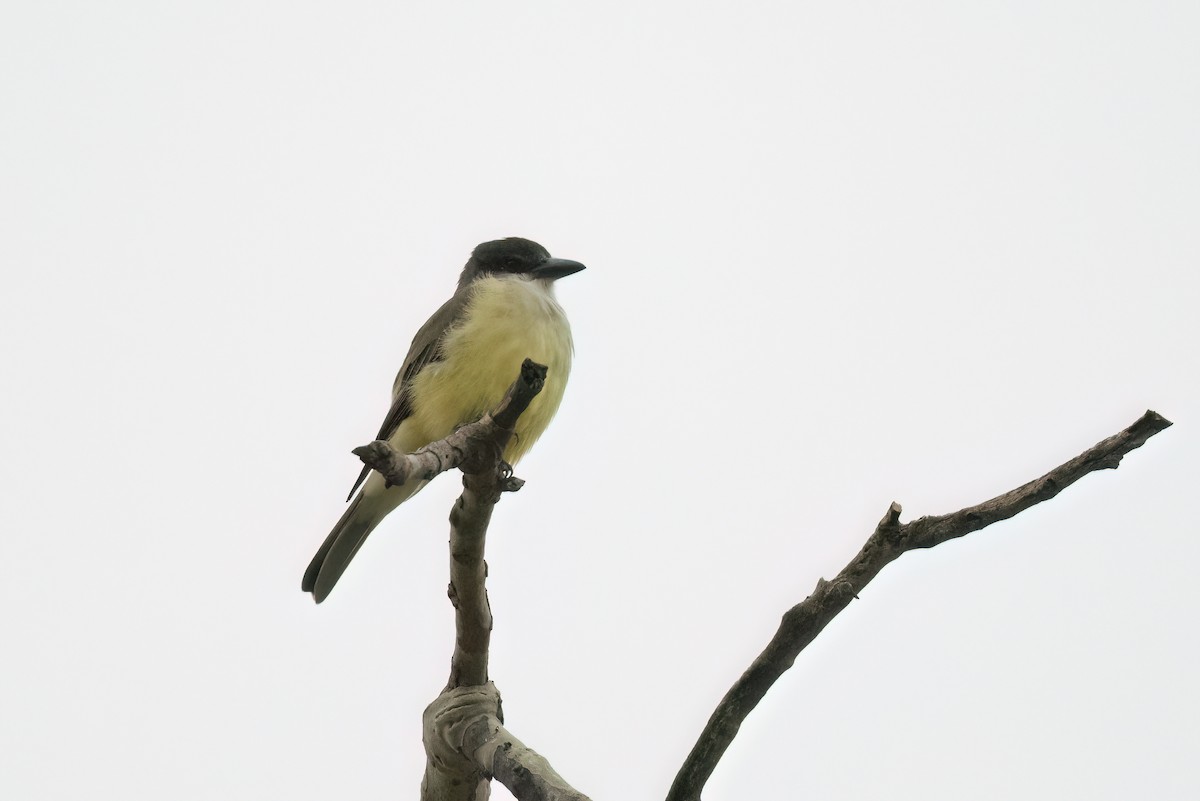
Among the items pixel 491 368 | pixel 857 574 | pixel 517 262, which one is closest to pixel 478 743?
pixel 857 574

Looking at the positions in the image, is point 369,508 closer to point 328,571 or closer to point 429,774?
point 328,571

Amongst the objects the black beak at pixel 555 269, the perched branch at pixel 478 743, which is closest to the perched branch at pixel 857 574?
the perched branch at pixel 478 743

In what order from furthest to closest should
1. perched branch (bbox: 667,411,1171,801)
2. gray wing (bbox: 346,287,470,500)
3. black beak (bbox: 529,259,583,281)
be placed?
black beak (bbox: 529,259,583,281), gray wing (bbox: 346,287,470,500), perched branch (bbox: 667,411,1171,801)

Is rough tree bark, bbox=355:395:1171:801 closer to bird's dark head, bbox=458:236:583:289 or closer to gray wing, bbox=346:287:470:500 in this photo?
gray wing, bbox=346:287:470:500

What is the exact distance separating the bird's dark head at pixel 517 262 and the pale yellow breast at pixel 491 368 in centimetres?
52

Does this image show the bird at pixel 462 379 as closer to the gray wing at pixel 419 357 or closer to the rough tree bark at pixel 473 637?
the gray wing at pixel 419 357

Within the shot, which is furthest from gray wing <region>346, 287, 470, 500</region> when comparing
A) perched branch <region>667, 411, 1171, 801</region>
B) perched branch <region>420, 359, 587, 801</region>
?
perched branch <region>667, 411, 1171, 801</region>

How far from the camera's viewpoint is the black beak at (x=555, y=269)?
668cm

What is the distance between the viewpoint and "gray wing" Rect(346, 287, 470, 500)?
6191 mm

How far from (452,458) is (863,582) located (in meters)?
1.41

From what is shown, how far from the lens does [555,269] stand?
671cm

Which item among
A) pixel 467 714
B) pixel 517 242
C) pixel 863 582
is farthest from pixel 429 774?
pixel 517 242

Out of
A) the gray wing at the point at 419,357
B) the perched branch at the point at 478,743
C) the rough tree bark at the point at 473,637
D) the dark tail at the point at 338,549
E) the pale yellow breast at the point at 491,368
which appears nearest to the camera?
the rough tree bark at the point at 473,637

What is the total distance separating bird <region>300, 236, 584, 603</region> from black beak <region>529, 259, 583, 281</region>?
0.03 meters
